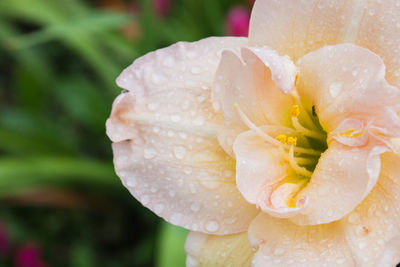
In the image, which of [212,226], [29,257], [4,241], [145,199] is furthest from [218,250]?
[4,241]

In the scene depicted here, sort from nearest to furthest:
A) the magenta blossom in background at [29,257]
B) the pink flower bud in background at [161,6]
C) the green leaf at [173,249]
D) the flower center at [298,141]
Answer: the flower center at [298,141] → the green leaf at [173,249] → the magenta blossom in background at [29,257] → the pink flower bud in background at [161,6]

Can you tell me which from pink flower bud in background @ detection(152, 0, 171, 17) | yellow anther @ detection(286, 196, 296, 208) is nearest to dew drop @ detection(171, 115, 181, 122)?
yellow anther @ detection(286, 196, 296, 208)

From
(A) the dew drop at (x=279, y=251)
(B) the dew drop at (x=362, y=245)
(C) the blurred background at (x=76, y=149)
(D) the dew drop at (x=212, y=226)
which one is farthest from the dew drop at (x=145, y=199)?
(C) the blurred background at (x=76, y=149)

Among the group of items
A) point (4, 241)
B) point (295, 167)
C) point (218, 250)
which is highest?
point (295, 167)

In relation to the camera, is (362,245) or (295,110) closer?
(362,245)

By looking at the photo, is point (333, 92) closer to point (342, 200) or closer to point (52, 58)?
point (342, 200)

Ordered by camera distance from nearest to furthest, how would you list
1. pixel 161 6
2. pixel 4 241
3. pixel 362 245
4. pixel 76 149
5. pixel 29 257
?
1. pixel 362 245
2. pixel 29 257
3. pixel 4 241
4. pixel 76 149
5. pixel 161 6

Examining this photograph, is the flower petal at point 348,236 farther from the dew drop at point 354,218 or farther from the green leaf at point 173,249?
the green leaf at point 173,249

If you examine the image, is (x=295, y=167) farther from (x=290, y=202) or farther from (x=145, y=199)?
(x=145, y=199)
